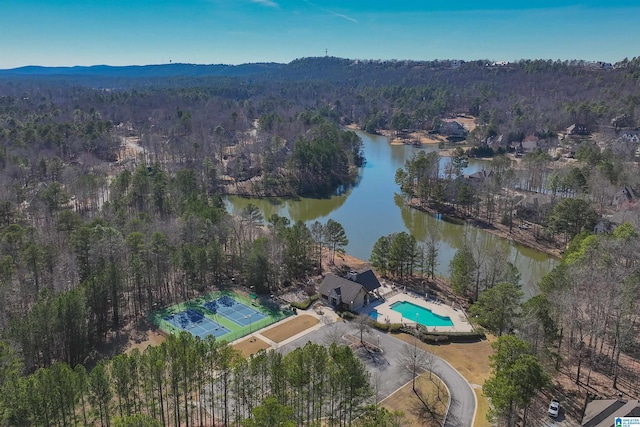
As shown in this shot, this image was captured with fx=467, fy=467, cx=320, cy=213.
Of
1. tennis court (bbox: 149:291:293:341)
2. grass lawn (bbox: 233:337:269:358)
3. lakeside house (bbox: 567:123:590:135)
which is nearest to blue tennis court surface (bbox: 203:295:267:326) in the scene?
tennis court (bbox: 149:291:293:341)

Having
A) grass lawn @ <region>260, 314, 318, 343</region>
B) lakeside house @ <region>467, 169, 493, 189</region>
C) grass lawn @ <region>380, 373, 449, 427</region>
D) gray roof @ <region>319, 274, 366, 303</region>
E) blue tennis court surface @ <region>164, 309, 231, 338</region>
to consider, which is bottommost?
blue tennis court surface @ <region>164, 309, 231, 338</region>

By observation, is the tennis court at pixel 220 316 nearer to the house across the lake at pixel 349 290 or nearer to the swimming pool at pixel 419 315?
the house across the lake at pixel 349 290

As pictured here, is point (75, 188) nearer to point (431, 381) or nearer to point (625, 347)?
point (431, 381)

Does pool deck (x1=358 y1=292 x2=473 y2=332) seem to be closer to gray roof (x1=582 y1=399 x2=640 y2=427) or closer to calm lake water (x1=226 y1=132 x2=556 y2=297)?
calm lake water (x1=226 y1=132 x2=556 y2=297)

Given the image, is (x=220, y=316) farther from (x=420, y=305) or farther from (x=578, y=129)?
(x=578, y=129)

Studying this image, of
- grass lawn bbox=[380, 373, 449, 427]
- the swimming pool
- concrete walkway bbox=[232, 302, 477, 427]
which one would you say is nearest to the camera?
grass lawn bbox=[380, 373, 449, 427]

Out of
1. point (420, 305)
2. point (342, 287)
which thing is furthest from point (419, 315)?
point (342, 287)
